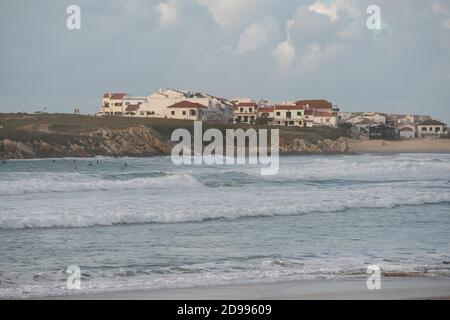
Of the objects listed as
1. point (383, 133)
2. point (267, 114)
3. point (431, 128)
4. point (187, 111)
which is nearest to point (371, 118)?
A: point (431, 128)

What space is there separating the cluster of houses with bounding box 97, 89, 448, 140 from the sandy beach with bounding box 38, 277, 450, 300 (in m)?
79.2

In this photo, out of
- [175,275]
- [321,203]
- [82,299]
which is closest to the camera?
[82,299]

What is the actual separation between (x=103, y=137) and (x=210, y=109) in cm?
2450

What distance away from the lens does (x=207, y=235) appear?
47.4 feet

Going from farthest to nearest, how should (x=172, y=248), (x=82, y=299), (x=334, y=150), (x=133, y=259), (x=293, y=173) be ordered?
(x=334, y=150) < (x=293, y=173) < (x=172, y=248) < (x=133, y=259) < (x=82, y=299)

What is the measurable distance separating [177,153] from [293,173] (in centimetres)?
3294

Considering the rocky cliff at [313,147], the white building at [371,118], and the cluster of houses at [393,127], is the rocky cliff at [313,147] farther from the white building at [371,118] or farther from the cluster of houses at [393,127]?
the white building at [371,118]

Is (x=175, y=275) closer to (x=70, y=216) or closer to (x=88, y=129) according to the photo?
(x=70, y=216)

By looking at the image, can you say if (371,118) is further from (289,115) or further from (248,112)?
(248,112)

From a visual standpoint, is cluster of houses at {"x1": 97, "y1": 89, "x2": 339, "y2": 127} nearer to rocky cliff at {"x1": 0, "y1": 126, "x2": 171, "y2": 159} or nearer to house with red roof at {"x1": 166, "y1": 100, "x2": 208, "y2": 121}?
house with red roof at {"x1": 166, "y1": 100, "x2": 208, "y2": 121}

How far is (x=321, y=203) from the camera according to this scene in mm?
20594

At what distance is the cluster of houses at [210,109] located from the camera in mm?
89562
